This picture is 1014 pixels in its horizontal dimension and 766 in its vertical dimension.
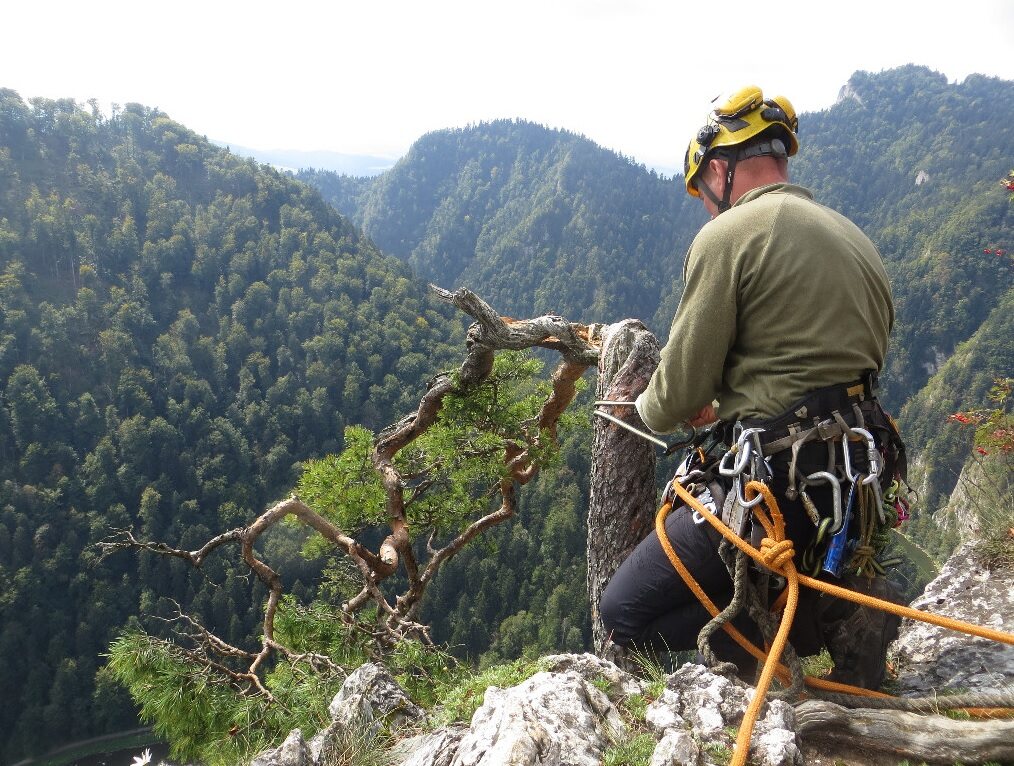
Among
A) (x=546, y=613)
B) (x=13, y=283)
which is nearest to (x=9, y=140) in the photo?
(x=13, y=283)

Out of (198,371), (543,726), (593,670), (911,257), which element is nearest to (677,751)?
(543,726)

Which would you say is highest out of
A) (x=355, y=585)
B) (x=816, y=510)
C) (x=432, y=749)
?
(x=816, y=510)

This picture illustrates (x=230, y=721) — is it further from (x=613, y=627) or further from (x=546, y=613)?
(x=546, y=613)

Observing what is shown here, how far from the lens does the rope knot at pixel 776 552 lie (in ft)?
7.56

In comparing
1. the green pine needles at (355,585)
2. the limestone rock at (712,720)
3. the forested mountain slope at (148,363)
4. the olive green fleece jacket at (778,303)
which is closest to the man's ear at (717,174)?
the olive green fleece jacket at (778,303)

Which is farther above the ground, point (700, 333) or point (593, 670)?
point (700, 333)

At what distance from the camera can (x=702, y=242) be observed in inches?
90.9

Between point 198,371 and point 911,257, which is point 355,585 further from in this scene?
point 911,257

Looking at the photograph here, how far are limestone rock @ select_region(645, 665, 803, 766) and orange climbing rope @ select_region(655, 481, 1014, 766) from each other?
0.24 feet

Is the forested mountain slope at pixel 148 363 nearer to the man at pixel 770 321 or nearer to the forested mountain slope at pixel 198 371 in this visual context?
the forested mountain slope at pixel 198 371

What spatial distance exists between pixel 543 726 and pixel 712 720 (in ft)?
1.93

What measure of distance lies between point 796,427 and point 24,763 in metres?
70.0

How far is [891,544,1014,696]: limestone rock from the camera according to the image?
289 cm

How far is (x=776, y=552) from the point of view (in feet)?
7.59
